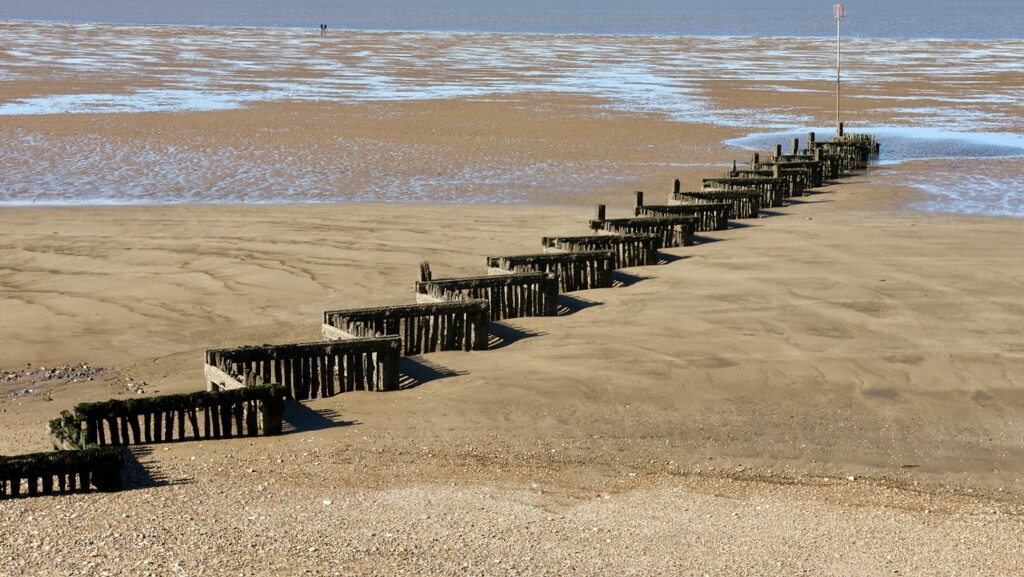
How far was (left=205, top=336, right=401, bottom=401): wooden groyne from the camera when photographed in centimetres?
1305

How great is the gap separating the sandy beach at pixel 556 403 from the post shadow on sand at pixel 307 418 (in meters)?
0.05

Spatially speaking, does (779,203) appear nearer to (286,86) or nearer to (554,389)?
(554,389)

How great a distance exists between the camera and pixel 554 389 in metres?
13.4

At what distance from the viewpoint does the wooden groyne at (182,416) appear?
11.6m

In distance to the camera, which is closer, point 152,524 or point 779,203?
point 152,524

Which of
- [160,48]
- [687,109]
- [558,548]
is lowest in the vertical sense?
[558,548]

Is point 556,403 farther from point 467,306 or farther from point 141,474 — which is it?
point 141,474

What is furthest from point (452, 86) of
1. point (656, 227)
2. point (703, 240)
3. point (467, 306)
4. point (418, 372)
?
point (418, 372)

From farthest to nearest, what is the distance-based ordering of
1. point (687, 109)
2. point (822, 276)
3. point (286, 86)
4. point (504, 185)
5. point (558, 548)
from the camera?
1. point (286, 86)
2. point (687, 109)
3. point (504, 185)
4. point (822, 276)
5. point (558, 548)

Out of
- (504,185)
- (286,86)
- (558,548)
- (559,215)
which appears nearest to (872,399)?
(558,548)

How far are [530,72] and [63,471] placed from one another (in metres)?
55.3

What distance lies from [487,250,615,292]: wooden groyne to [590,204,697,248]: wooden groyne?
2463mm

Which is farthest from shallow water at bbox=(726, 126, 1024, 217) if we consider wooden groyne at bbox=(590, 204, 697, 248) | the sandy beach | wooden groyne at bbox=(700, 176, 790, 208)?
wooden groyne at bbox=(590, 204, 697, 248)

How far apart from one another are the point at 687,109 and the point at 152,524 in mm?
39206
